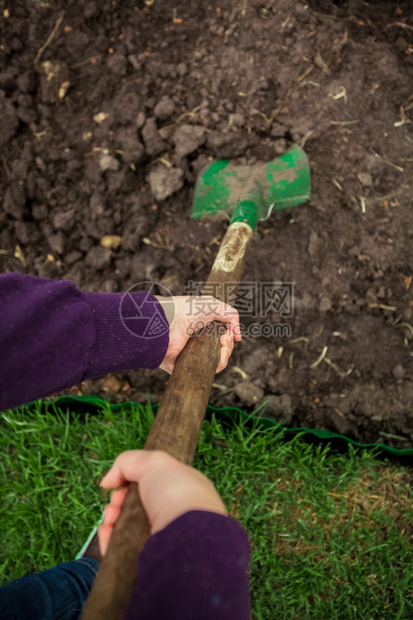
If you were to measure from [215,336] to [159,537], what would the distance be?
0.64 metres

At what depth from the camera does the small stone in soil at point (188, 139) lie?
194 cm

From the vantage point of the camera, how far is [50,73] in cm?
200

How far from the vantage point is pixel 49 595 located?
1241mm

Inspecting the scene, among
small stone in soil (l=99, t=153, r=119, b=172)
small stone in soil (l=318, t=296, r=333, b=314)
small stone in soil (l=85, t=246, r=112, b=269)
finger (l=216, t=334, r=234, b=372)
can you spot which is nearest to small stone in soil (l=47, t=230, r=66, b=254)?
small stone in soil (l=85, t=246, r=112, b=269)

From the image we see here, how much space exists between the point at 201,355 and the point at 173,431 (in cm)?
29

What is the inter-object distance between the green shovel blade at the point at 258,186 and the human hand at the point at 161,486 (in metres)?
1.19

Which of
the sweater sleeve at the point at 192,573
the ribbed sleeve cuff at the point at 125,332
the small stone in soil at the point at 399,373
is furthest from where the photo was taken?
the small stone in soil at the point at 399,373

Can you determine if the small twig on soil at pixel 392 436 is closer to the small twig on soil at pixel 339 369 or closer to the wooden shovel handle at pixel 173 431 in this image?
the small twig on soil at pixel 339 369

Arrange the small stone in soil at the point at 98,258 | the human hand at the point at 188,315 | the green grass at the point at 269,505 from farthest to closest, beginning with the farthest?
the small stone in soil at the point at 98,258 < the green grass at the point at 269,505 < the human hand at the point at 188,315

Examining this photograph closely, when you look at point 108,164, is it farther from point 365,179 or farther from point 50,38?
point 365,179

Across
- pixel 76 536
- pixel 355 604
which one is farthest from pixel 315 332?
pixel 76 536

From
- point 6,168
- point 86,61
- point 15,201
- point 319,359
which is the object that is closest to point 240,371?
point 319,359

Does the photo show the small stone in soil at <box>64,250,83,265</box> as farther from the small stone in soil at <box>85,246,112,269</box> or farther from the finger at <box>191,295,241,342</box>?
the finger at <box>191,295,241,342</box>

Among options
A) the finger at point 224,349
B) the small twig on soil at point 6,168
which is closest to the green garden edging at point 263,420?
the finger at point 224,349
